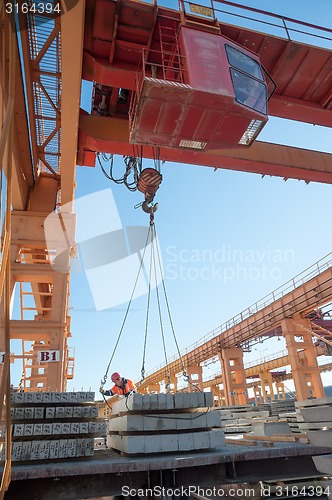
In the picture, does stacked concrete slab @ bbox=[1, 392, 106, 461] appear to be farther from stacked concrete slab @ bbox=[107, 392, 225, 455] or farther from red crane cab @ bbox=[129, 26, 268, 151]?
red crane cab @ bbox=[129, 26, 268, 151]

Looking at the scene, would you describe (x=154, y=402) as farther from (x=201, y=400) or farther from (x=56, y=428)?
(x=56, y=428)

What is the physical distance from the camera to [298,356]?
17781 mm

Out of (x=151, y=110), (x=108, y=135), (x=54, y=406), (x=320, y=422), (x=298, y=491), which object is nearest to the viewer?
(x=54, y=406)

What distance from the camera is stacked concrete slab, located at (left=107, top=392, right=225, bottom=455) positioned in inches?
162

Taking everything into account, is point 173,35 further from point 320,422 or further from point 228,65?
point 320,422

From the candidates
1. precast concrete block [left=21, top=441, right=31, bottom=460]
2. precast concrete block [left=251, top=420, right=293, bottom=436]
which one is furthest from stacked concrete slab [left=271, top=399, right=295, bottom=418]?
precast concrete block [left=21, top=441, right=31, bottom=460]

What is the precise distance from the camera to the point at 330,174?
9.03 meters

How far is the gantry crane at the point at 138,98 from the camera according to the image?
5527mm

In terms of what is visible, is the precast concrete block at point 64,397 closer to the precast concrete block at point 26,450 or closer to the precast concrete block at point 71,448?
the precast concrete block at point 71,448

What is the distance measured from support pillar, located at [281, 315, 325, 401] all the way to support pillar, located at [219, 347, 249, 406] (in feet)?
16.7

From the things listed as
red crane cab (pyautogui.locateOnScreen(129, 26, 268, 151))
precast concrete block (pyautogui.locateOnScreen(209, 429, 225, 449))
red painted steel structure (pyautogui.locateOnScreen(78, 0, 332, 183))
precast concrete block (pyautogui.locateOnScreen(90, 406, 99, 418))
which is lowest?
precast concrete block (pyautogui.locateOnScreen(209, 429, 225, 449))

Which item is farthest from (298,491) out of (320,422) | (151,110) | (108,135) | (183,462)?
(108,135)

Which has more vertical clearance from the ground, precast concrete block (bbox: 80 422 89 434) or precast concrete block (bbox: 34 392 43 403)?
precast concrete block (bbox: 34 392 43 403)

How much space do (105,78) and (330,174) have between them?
607 centimetres
